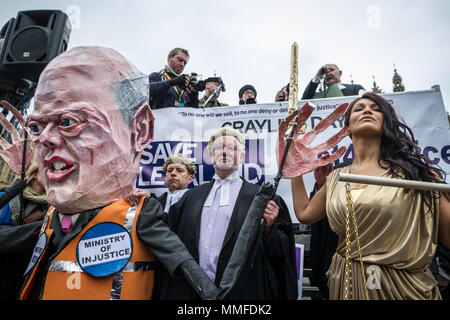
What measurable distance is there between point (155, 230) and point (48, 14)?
2.78m

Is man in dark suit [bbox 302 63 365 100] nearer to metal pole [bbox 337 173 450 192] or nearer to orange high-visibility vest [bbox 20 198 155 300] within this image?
metal pole [bbox 337 173 450 192]

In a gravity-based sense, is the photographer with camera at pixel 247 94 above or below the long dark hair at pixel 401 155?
above

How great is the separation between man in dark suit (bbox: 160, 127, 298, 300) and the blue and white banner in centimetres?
148

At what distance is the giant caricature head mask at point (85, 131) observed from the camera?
1.96 meters

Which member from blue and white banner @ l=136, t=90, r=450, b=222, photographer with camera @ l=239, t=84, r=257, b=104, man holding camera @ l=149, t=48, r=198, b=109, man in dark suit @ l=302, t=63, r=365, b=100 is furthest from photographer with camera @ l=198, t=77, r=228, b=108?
man in dark suit @ l=302, t=63, r=365, b=100

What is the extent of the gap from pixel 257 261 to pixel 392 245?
80 cm

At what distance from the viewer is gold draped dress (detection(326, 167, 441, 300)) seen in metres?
1.67

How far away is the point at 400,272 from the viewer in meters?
1.68

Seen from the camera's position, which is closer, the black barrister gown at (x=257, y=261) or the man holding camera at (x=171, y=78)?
the black barrister gown at (x=257, y=261)

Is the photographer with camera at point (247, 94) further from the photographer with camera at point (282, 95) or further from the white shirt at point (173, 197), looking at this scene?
the white shirt at point (173, 197)

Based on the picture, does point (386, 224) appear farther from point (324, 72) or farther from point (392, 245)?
point (324, 72)

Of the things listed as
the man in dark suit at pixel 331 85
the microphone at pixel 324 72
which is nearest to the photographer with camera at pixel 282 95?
the man in dark suit at pixel 331 85

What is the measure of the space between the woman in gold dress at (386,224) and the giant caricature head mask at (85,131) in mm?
1446

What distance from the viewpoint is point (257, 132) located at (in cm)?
411
